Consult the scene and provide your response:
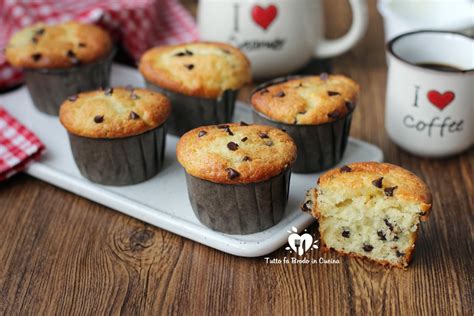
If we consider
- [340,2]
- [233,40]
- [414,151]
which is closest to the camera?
[414,151]

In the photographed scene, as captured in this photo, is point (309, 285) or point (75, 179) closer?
point (309, 285)

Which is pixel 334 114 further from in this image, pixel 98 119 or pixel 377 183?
pixel 98 119

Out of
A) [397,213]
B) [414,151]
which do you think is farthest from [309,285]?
[414,151]

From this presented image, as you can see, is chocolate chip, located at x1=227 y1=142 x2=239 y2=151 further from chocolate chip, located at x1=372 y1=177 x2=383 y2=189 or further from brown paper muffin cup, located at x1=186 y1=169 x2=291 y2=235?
chocolate chip, located at x1=372 y1=177 x2=383 y2=189

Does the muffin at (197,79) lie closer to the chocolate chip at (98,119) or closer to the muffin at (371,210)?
the chocolate chip at (98,119)

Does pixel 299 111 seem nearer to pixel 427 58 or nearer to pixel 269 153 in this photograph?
pixel 269 153

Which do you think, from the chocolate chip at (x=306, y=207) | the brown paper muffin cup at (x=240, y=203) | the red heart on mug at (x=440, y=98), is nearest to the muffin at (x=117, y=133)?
the brown paper muffin cup at (x=240, y=203)
